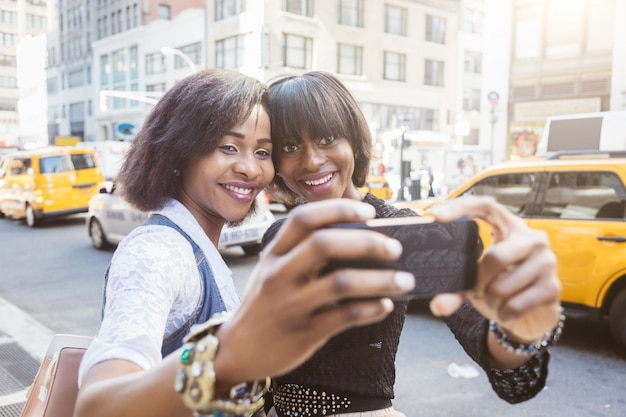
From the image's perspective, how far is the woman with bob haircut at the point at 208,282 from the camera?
65 centimetres

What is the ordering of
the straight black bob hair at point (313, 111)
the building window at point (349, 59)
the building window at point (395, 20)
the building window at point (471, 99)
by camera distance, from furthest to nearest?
the building window at point (471, 99)
the building window at point (395, 20)
the building window at point (349, 59)
the straight black bob hair at point (313, 111)

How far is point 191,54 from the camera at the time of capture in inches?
1626

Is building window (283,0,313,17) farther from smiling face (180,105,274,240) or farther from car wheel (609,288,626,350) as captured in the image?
smiling face (180,105,274,240)

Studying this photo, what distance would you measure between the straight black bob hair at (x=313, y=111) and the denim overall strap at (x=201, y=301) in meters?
0.50

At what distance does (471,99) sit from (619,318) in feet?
166

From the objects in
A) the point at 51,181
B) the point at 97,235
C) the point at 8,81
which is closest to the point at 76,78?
the point at 8,81

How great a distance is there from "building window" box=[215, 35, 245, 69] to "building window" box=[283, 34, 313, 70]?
2.98 m

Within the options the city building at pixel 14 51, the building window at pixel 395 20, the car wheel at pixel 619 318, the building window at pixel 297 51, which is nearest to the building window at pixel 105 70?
the building window at pixel 297 51

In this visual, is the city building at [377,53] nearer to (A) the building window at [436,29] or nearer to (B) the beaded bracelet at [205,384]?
(A) the building window at [436,29]

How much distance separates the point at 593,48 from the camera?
21125 mm

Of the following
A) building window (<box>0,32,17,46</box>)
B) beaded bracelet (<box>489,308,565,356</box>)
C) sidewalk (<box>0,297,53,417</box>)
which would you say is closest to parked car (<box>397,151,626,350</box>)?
sidewalk (<box>0,297,53,417</box>)

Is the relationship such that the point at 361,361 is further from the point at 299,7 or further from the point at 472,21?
the point at 472,21

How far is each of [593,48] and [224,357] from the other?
2392 centimetres

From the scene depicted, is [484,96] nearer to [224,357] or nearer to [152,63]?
[224,357]
